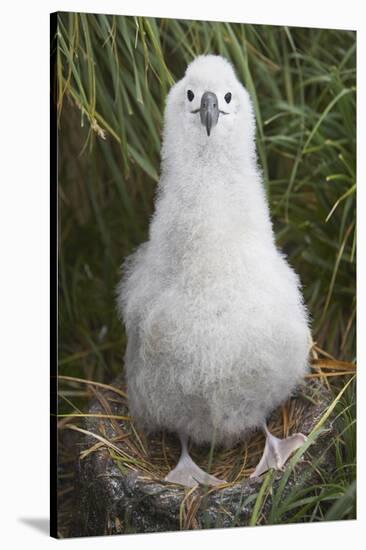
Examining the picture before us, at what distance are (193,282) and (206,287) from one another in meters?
0.05

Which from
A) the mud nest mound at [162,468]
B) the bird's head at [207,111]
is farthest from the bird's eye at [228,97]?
the mud nest mound at [162,468]

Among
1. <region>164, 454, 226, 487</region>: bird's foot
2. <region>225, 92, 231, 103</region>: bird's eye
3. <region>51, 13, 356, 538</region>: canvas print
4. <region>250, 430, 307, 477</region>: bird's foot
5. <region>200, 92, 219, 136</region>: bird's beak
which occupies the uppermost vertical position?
<region>225, 92, 231, 103</region>: bird's eye

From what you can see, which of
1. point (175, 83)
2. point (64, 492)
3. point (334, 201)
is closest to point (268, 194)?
point (334, 201)

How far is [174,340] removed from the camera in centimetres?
393

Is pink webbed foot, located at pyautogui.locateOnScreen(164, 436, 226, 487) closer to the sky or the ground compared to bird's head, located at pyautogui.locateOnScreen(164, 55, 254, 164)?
closer to the ground

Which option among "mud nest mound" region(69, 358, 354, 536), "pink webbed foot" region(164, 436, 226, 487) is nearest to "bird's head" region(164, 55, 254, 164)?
"mud nest mound" region(69, 358, 354, 536)

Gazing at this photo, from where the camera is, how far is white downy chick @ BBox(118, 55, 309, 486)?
3904 millimetres

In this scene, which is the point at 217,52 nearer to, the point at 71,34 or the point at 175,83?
the point at 175,83

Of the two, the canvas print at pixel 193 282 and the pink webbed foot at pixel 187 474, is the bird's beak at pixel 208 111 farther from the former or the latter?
the pink webbed foot at pixel 187 474

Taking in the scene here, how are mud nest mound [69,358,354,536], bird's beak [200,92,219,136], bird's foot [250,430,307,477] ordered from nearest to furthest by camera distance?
1. bird's beak [200,92,219,136]
2. mud nest mound [69,358,354,536]
3. bird's foot [250,430,307,477]

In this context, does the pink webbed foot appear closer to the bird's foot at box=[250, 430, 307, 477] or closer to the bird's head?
the bird's foot at box=[250, 430, 307, 477]

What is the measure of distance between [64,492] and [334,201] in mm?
1421

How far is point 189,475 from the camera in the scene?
159 inches

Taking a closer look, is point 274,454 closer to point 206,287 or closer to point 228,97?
point 206,287
